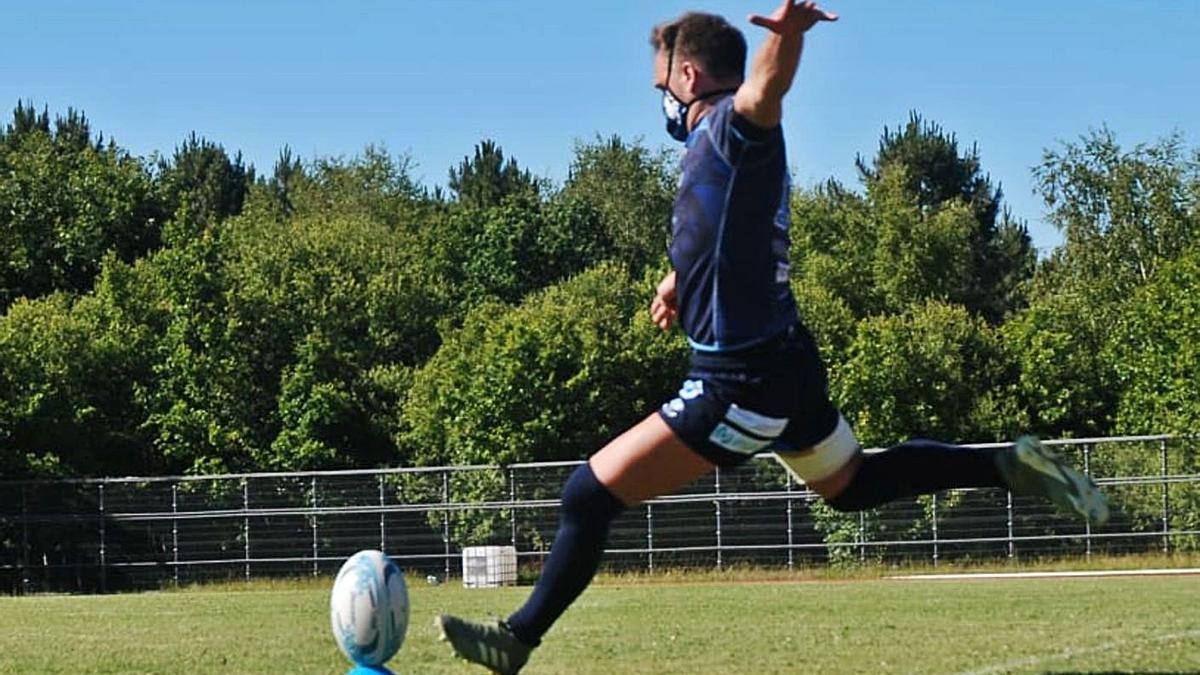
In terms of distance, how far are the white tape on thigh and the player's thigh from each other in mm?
472

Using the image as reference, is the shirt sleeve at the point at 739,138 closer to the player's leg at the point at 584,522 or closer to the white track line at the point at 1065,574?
the player's leg at the point at 584,522

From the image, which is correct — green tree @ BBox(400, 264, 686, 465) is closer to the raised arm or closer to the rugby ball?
the rugby ball

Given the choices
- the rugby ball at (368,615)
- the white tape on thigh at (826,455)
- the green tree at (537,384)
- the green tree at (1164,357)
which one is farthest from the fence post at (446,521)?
the rugby ball at (368,615)

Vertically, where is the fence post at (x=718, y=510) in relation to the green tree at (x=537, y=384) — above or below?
below

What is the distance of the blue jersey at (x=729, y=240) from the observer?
19.1 feet

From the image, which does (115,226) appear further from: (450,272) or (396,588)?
(396,588)

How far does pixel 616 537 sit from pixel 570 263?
31286 mm

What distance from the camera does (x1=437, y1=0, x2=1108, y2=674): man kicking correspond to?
5887 mm

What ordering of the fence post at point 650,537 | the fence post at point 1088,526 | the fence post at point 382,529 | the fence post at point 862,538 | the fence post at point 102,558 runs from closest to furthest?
the fence post at point 1088,526
the fence post at point 862,538
the fence post at point 650,537
the fence post at point 382,529
the fence post at point 102,558

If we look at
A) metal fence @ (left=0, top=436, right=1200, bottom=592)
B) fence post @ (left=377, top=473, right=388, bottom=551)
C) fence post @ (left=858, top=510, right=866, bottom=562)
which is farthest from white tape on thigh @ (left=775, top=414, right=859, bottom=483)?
fence post @ (left=377, top=473, right=388, bottom=551)

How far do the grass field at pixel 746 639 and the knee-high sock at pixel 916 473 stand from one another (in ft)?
3.21

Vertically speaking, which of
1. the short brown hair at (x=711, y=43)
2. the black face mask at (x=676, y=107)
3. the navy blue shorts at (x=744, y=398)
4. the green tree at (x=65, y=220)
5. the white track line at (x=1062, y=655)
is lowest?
the white track line at (x=1062, y=655)

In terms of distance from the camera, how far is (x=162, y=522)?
36375 millimetres

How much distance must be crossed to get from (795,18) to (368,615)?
7.36 feet
